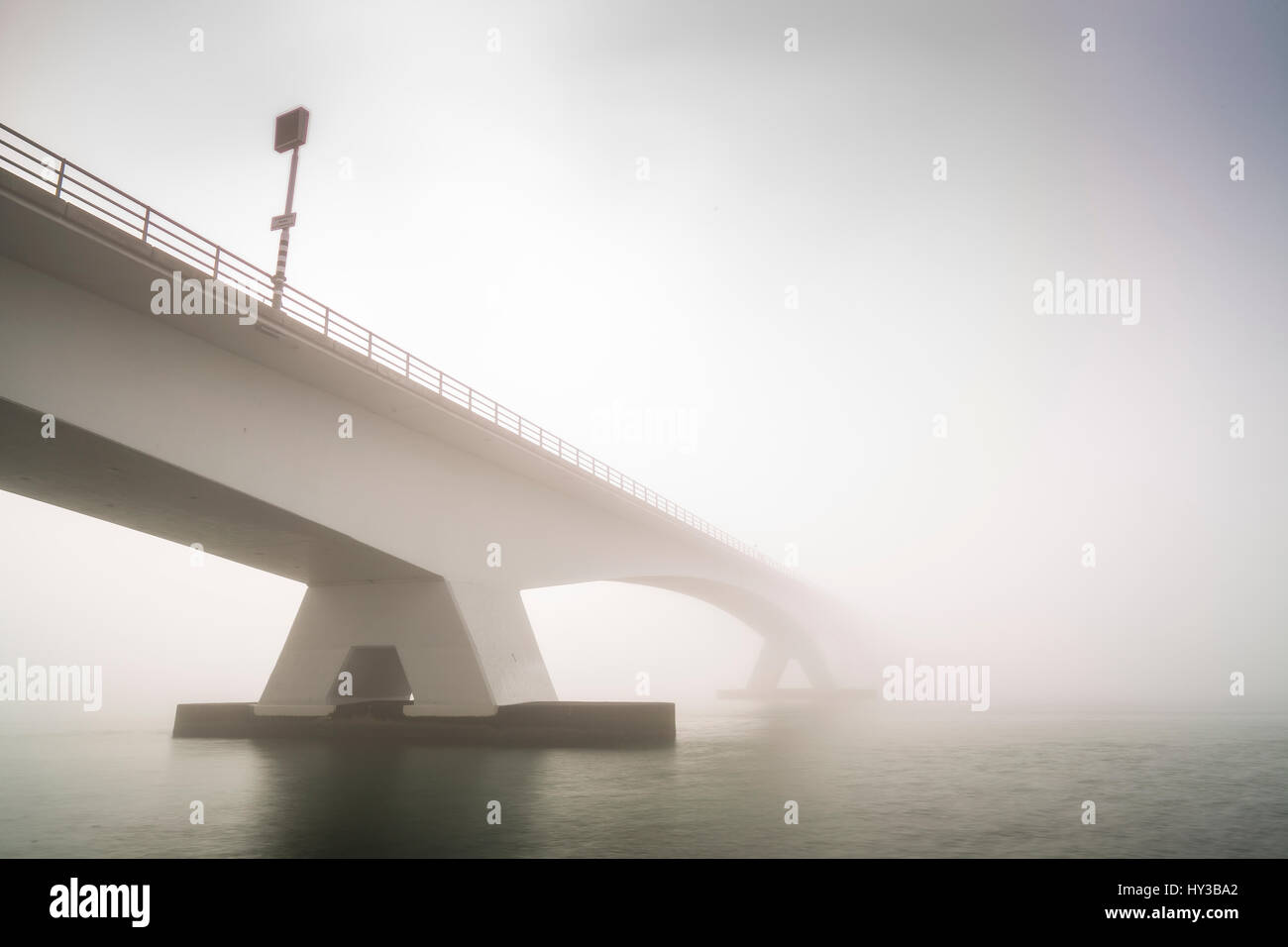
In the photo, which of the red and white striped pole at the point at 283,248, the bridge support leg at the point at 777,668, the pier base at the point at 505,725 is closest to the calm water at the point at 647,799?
the pier base at the point at 505,725

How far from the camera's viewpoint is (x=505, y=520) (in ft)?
103

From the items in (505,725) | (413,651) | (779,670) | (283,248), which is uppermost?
(283,248)

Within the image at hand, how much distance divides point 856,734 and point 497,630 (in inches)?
592

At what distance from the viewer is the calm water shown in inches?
418

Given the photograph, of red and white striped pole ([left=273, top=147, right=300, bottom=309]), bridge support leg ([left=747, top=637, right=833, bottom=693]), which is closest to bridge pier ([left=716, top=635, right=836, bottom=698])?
bridge support leg ([left=747, top=637, right=833, bottom=693])

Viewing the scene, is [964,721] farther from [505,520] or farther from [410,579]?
[410,579]

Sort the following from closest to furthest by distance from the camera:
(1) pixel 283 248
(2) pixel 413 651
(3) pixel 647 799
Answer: (3) pixel 647 799
(1) pixel 283 248
(2) pixel 413 651

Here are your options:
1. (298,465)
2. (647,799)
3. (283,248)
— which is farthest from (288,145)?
(647,799)

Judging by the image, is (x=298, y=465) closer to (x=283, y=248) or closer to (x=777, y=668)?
(x=283, y=248)

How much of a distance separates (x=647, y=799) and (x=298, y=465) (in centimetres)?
1369

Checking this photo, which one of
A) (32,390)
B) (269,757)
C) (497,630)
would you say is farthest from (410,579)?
(32,390)

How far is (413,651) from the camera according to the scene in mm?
28266

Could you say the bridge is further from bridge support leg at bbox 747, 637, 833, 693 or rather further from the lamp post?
bridge support leg at bbox 747, 637, 833, 693

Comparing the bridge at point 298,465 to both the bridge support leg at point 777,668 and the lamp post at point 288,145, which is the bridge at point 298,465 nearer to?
the lamp post at point 288,145
